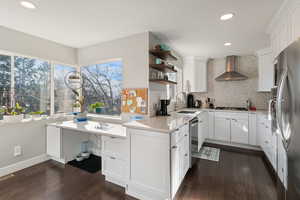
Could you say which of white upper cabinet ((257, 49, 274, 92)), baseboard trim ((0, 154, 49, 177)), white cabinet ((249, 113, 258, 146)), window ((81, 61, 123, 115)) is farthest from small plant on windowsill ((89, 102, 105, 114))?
white upper cabinet ((257, 49, 274, 92))

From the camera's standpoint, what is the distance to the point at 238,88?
3.94 meters

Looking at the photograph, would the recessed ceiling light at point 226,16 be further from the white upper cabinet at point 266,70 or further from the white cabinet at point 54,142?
the white cabinet at point 54,142

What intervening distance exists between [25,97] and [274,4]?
4.18 meters

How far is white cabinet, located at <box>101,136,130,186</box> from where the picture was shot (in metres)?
1.84

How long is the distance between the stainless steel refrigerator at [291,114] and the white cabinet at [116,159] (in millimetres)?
1579

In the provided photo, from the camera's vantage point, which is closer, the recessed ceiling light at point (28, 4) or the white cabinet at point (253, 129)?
the recessed ceiling light at point (28, 4)

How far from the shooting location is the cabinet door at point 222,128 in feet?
11.5

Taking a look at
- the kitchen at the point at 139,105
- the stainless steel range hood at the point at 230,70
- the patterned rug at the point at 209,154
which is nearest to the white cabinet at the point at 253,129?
the kitchen at the point at 139,105

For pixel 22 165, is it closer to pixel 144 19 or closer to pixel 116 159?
pixel 116 159

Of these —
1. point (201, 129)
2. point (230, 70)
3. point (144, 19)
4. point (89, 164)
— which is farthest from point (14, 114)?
point (230, 70)

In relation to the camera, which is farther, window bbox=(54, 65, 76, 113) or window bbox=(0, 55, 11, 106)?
window bbox=(54, 65, 76, 113)

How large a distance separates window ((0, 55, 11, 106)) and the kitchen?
13mm

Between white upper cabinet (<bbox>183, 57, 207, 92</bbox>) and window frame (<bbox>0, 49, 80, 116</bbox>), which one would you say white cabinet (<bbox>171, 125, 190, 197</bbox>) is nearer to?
white upper cabinet (<bbox>183, 57, 207, 92</bbox>)

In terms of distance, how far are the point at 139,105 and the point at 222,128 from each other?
2.51 metres
